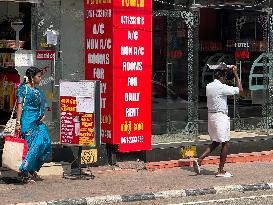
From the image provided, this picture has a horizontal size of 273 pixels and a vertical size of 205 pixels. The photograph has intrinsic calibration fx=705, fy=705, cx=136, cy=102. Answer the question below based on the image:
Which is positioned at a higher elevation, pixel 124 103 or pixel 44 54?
pixel 44 54

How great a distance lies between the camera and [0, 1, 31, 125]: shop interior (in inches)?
517

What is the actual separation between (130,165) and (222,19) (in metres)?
4.53

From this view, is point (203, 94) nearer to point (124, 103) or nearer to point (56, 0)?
point (124, 103)

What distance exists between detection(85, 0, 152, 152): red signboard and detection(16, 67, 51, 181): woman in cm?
161

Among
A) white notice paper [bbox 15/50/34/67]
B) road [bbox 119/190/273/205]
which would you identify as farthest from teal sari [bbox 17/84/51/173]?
road [bbox 119/190/273/205]

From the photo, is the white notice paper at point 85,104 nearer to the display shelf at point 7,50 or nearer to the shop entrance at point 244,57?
the display shelf at point 7,50

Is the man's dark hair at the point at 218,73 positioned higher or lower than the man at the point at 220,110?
higher

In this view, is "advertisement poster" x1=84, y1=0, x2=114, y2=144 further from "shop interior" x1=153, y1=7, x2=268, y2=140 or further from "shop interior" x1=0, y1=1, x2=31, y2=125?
"shop interior" x1=153, y1=7, x2=268, y2=140

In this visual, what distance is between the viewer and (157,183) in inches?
462

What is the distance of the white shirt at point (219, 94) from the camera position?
12.4 metres

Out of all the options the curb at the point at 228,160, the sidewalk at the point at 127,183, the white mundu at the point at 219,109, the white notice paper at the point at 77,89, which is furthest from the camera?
the curb at the point at 228,160

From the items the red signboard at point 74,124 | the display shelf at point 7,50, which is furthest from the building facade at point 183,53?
the red signboard at point 74,124

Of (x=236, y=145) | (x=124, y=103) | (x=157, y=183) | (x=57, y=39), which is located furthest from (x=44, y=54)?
(x=236, y=145)

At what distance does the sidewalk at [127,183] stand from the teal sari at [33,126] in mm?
442
